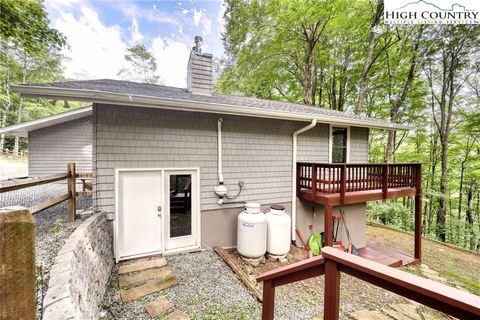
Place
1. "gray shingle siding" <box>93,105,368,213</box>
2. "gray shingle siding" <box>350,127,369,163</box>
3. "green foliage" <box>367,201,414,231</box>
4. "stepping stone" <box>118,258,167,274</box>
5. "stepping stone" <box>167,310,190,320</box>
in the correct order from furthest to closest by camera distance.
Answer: "green foliage" <box>367,201,414,231</box>
"gray shingle siding" <box>350,127,369,163</box>
"gray shingle siding" <box>93,105,368,213</box>
"stepping stone" <box>118,258,167,274</box>
"stepping stone" <box>167,310,190,320</box>

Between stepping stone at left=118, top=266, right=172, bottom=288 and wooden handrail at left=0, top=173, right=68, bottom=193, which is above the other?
wooden handrail at left=0, top=173, right=68, bottom=193

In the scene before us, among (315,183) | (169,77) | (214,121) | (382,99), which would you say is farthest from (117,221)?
(169,77)

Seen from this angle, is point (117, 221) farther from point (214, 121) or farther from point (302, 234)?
point (302, 234)

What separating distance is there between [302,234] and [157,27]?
955cm

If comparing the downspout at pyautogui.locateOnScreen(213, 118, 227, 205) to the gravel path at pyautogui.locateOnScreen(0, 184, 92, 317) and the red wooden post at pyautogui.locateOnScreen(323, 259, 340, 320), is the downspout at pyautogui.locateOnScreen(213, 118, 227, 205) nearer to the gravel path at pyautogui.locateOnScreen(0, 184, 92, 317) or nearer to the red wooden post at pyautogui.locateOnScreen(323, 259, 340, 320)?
the gravel path at pyautogui.locateOnScreen(0, 184, 92, 317)

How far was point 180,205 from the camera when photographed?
191 inches

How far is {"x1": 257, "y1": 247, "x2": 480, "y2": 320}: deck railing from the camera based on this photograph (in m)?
0.77

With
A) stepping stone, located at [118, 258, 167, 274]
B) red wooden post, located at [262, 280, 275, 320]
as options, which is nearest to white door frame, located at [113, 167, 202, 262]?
stepping stone, located at [118, 258, 167, 274]

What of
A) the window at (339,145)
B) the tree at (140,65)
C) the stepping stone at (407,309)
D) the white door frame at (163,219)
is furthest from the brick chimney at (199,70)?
the tree at (140,65)

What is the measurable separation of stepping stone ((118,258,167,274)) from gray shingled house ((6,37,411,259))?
0.27 metres

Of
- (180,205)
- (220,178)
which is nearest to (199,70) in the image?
(220,178)

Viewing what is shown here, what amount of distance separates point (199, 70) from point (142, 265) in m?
5.08

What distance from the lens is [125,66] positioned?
21391 mm

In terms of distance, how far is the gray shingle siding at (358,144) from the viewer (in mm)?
6875
